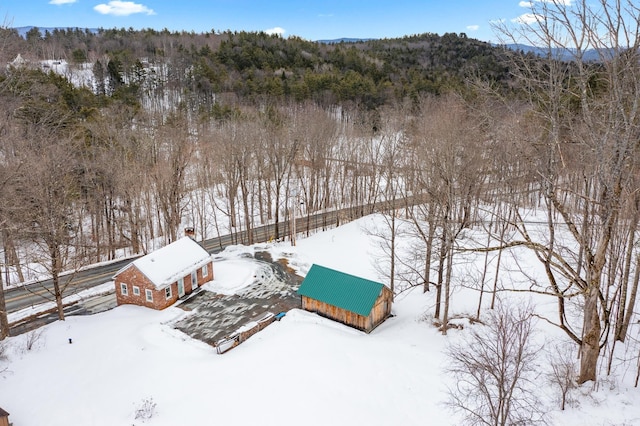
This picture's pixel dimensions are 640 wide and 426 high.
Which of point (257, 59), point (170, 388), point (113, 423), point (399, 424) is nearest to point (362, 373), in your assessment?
point (399, 424)

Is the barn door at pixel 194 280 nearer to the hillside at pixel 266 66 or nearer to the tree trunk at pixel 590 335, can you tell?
the tree trunk at pixel 590 335

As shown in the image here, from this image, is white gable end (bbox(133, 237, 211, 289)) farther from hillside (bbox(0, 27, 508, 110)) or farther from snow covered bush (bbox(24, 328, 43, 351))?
hillside (bbox(0, 27, 508, 110))

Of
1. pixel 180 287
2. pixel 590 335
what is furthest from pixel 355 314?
pixel 180 287

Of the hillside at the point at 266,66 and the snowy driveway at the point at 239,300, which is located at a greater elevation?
the hillside at the point at 266,66

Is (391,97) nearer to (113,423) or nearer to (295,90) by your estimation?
(295,90)

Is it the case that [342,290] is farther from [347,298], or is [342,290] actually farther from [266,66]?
[266,66]

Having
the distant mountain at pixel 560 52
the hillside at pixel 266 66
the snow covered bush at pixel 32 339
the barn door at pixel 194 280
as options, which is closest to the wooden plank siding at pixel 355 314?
the barn door at pixel 194 280

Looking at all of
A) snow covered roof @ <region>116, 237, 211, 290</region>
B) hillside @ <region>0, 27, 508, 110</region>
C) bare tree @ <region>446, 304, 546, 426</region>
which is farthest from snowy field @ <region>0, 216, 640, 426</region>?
hillside @ <region>0, 27, 508, 110</region>
